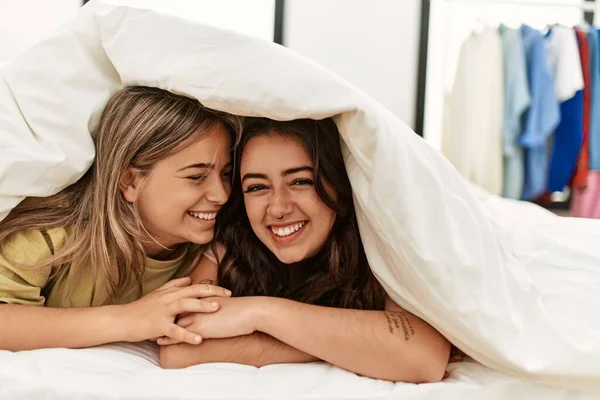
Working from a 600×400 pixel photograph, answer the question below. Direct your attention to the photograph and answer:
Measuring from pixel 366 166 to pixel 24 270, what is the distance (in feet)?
2.04

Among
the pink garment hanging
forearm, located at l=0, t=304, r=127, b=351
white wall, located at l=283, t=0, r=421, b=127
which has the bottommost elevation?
the pink garment hanging

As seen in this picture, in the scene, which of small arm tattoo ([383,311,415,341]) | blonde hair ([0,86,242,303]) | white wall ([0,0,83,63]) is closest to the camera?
small arm tattoo ([383,311,415,341])

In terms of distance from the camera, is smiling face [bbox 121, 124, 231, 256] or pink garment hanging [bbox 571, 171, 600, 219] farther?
pink garment hanging [bbox 571, 171, 600, 219]

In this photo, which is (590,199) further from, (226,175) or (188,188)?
(188,188)

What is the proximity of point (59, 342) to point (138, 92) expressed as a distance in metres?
0.47

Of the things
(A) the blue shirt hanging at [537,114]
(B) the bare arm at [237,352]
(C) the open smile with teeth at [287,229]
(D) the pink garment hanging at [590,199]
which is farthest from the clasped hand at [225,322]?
(D) the pink garment hanging at [590,199]

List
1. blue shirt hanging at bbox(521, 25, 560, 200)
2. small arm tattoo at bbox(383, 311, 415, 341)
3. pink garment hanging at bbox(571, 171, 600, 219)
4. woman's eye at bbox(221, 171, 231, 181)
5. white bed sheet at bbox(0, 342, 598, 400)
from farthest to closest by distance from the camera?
1. pink garment hanging at bbox(571, 171, 600, 219)
2. blue shirt hanging at bbox(521, 25, 560, 200)
3. woman's eye at bbox(221, 171, 231, 181)
4. small arm tattoo at bbox(383, 311, 415, 341)
5. white bed sheet at bbox(0, 342, 598, 400)

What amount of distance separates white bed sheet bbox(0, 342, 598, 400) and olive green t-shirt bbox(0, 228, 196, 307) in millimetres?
131

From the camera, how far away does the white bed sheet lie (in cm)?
78

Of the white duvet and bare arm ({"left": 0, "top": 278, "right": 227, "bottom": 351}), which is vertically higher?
the white duvet

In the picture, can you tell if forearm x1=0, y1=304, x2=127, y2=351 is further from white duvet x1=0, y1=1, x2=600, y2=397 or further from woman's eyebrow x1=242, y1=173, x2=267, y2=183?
woman's eyebrow x1=242, y1=173, x2=267, y2=183

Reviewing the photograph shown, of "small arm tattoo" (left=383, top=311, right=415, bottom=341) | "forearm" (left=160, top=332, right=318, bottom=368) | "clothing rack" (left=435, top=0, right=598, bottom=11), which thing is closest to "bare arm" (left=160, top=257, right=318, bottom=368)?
"forearm" (left=160, top=332, right=318, bottom=368)

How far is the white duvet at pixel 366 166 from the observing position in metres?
0.85

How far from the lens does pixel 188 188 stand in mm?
1079
